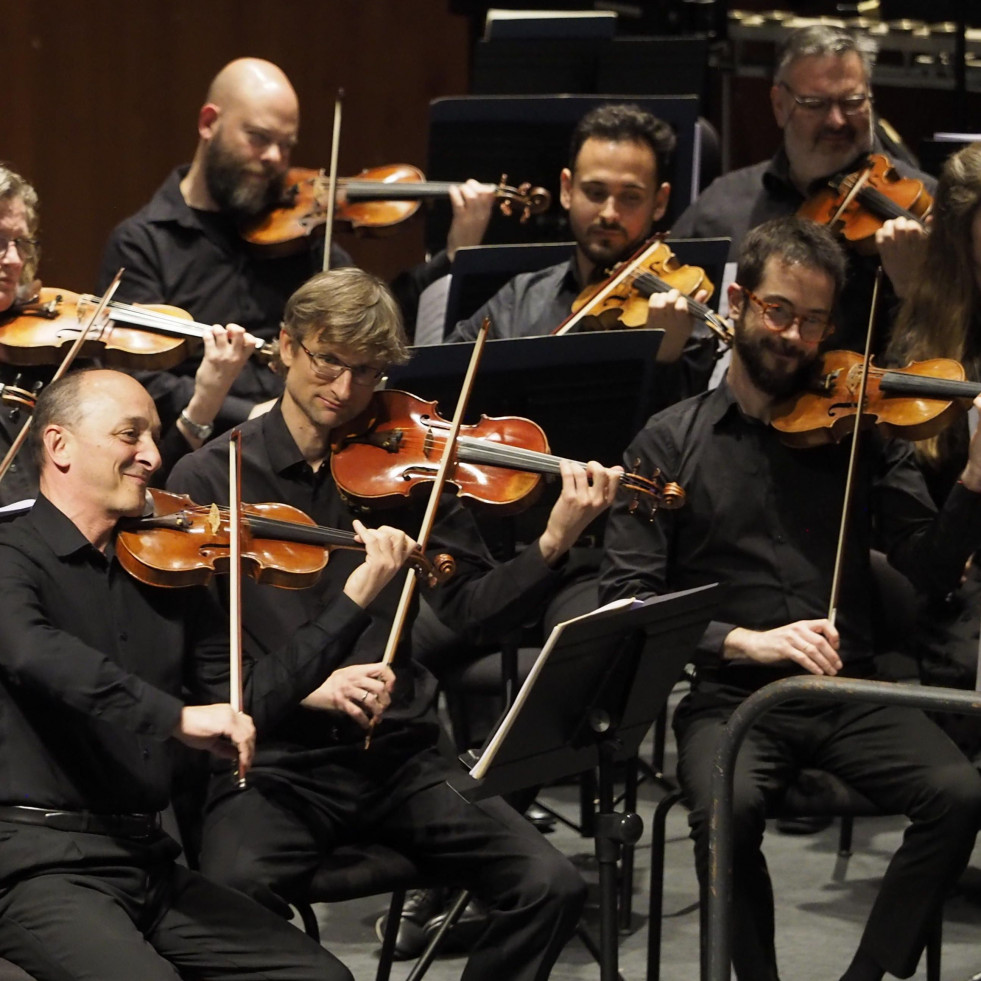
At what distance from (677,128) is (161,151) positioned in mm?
2008

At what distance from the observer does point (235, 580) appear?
226cm

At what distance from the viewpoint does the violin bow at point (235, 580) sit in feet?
7.11

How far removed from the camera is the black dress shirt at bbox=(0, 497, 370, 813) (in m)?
2.13

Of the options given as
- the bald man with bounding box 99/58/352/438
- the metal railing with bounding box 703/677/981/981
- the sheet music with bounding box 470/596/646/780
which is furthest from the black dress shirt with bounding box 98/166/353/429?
the metal railing with bounding box 703/677/981/981

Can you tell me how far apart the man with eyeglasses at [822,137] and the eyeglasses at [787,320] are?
0.60m

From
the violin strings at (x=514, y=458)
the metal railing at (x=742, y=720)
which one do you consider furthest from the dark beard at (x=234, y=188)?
the metal railing at (x=742, y=720)

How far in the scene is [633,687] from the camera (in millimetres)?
2260

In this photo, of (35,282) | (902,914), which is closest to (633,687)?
(902,914)

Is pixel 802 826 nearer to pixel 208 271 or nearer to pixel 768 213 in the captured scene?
pixel 768 213

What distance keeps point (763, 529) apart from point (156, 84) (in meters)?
2.91

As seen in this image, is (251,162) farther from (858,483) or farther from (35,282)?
(858,483)

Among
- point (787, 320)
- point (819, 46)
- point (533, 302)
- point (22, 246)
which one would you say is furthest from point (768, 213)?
point (22, 246)

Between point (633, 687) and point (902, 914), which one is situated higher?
point (633, 687)

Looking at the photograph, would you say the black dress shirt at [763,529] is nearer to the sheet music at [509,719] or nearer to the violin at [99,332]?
the sheet music at [509,719]
